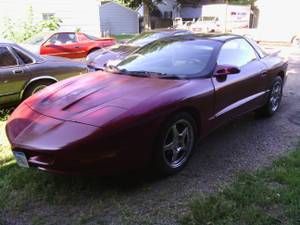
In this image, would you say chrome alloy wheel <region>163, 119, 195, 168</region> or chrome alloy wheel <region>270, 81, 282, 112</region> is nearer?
chrome alloy wheel <region>163, 119, 195, 168</region>

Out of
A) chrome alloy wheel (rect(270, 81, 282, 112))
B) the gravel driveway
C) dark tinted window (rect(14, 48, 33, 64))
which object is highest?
dark tinted window (rect(14, 48, 33, 64))

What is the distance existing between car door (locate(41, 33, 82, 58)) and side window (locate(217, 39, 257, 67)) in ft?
27.8

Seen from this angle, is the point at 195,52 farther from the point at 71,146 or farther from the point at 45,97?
the point at 71,146

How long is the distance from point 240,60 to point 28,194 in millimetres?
3252

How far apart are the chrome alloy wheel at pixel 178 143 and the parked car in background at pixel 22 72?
137 inches

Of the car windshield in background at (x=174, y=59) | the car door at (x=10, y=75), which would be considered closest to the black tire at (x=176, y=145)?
the car windshield in background at (x=174, y=59)

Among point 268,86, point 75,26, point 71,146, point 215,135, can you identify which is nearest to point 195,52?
point 215,135

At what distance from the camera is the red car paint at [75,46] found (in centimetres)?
1302

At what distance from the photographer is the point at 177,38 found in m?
5.55

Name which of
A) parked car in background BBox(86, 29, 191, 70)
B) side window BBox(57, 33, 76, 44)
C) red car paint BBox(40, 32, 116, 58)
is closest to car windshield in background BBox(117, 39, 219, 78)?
parked car in background BBox(86, 29, 191, 70)

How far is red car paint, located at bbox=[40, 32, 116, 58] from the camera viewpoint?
13.0 metres

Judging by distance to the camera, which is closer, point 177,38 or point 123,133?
point 123,133

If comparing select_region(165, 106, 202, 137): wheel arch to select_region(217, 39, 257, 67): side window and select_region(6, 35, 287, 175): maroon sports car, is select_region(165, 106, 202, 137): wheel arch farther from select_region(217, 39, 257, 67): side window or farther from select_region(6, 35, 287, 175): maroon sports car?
select_region(217, 39, 257, 67): side window

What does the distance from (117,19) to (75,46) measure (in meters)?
19.7
